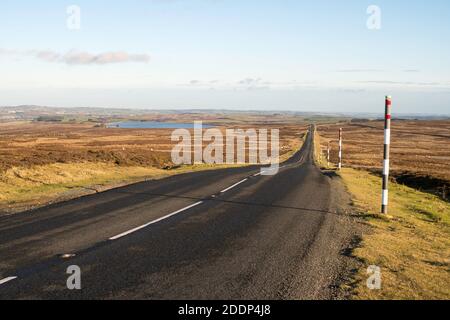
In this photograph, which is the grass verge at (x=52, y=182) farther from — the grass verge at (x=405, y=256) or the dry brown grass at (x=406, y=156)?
the dry brown grass at (x=406, y=156)

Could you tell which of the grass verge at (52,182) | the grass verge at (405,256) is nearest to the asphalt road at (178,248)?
the grass verge at (405,256)

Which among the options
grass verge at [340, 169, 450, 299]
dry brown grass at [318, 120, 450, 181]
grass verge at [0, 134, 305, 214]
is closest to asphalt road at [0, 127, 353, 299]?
grass verge at [340, 169, 450, 299]

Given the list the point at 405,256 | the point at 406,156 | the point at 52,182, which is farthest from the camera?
the point at 406,156

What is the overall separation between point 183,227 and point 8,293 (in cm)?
504

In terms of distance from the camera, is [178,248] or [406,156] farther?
[406,156]

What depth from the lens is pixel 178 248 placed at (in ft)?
28.1

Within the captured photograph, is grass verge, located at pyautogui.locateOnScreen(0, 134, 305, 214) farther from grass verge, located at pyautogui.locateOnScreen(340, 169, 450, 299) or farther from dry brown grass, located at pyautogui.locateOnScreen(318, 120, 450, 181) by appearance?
dry brown grass, located at pyautogui.locateOnScreen(318, 120, 450, 181)

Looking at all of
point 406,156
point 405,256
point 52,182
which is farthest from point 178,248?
point 406,156

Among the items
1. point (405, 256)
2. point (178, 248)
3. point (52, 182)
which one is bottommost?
point (52, 182)

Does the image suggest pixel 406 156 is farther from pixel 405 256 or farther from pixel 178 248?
pixel 178 248

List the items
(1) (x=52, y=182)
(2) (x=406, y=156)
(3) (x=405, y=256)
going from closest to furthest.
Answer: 1. (3) (x=405, y=256)
2. (1) (x=52, y=182)
3. (2) (x=406, y=156)
